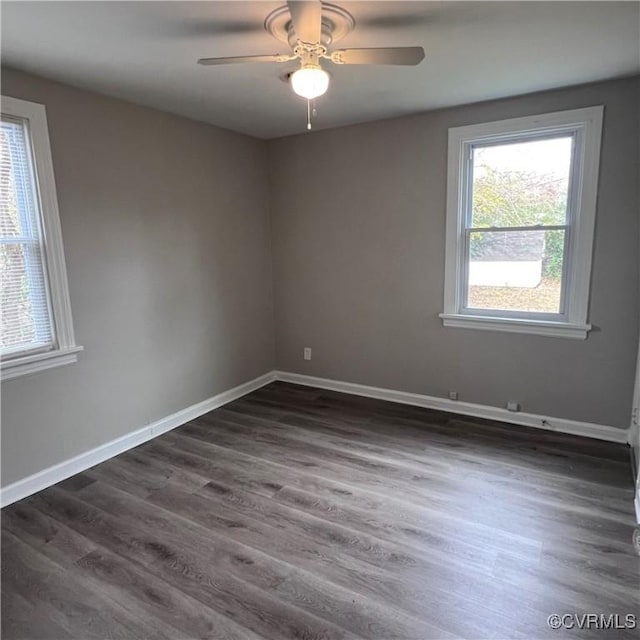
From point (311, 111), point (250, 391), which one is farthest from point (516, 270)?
point (250, 391)

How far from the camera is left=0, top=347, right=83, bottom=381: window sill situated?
2465 millimetres

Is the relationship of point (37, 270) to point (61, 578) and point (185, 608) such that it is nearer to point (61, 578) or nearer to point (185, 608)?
point (61, 578)

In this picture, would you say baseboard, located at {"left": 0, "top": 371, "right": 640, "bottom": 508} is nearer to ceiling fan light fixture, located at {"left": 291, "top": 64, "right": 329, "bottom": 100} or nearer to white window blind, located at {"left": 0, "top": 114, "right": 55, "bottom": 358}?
white window blind, located at {"left": 0, "top": 114, "right": 55, "bottom": 358}

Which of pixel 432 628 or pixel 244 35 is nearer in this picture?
pixel 432 628

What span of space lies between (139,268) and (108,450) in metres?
1.34

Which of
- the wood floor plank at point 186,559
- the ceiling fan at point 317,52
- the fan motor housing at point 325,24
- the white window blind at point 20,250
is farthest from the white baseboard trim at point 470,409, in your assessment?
the fan motor housing at point 325,24

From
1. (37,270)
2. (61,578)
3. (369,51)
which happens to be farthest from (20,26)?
(61,578)

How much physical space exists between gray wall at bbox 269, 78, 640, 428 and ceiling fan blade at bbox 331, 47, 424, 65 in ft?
5.33

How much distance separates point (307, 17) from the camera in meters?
1.61

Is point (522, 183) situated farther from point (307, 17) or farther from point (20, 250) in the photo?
point (20, 250)

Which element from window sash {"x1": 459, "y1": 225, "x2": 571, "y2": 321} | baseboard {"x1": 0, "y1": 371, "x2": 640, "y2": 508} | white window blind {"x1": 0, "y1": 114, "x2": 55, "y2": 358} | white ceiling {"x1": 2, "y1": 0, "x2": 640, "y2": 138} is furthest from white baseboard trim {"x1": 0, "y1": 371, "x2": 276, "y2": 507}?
white ceiling {"x1": 2, "y1": 0, "x2": 640, "y2": 138}

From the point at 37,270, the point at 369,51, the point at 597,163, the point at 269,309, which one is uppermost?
the point at 369,51

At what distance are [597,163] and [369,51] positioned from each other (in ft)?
6.42

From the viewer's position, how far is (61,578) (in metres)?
1.95
